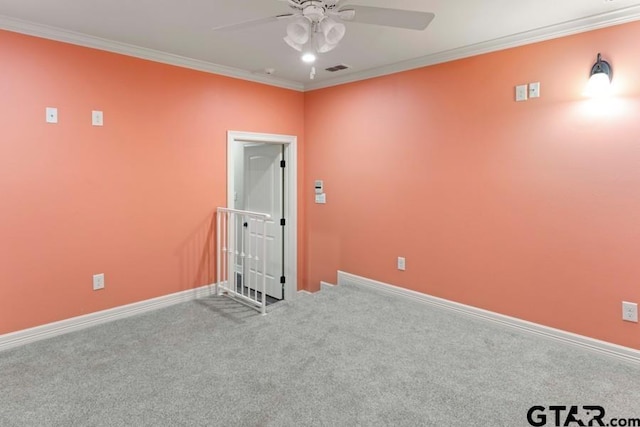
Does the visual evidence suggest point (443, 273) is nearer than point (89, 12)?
No

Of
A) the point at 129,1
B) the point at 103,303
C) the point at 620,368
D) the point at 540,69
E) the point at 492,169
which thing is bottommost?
the point at 620,368

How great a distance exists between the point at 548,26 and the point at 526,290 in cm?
206

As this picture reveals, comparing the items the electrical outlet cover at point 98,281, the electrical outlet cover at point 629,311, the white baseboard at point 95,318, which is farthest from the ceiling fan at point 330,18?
the white baseboard at point 95,318

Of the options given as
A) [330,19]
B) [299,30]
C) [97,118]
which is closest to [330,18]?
[330,19]

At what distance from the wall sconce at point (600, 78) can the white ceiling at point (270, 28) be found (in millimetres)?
286

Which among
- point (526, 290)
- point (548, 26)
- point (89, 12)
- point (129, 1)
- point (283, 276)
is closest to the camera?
point (129, 1)

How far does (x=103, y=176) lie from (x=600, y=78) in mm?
3930

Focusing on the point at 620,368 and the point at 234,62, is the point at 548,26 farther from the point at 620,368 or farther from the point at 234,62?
the point at 234,62

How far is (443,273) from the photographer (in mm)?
3480

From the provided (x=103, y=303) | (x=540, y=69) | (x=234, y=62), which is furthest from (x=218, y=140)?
(x=540, y=69)

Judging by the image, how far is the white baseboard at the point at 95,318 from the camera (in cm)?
275

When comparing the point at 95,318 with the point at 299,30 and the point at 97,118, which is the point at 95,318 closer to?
the point at 97,118

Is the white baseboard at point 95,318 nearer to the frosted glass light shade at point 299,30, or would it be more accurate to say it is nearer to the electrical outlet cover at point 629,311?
the frosted glass light shade at point 299,30

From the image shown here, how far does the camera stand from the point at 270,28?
277 centimetres
